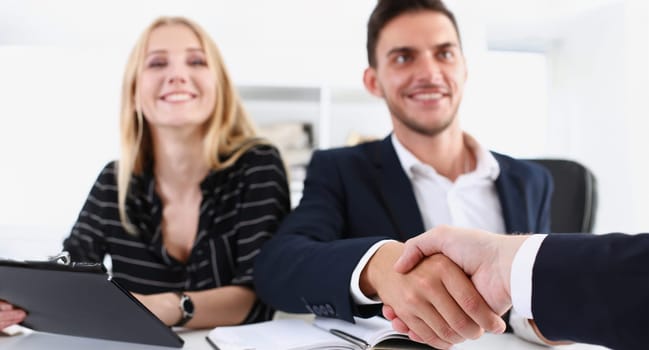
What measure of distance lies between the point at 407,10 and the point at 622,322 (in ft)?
3.63

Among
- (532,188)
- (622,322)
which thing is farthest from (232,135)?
(622,322)

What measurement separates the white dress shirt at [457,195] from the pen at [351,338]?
1.64 ft

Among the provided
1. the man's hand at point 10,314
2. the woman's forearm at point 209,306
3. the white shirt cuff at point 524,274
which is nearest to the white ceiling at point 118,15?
the woman's forearm at point 209,306

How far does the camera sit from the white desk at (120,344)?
37.0 inches

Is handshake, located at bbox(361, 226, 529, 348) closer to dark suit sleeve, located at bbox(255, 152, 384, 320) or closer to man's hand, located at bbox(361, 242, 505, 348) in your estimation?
man's hand, located at bbox(361, 242, 505, 348)

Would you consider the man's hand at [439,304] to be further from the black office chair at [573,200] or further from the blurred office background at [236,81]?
the blurred office background at [236,81]

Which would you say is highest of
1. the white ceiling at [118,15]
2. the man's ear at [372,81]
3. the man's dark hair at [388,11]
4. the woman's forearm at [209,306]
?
the white ceiling at [118,15]

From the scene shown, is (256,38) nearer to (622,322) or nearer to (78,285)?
(78,285)

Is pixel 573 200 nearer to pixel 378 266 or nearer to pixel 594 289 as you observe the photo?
pixel 378 266

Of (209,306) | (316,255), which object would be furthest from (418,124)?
(209,306)

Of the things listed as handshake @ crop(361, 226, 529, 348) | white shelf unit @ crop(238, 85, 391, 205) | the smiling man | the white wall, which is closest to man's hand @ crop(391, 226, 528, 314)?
handshake @ crop(361, 226, 529, 348)

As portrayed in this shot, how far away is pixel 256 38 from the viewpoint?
3.08 m

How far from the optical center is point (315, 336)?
91cm

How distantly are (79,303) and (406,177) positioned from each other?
2.53 ft
